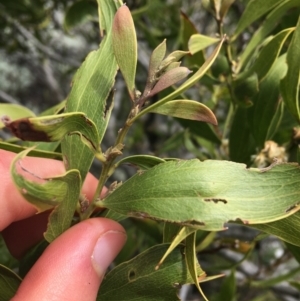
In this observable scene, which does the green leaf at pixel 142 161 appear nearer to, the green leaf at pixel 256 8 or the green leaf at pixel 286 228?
the green leaf at pixel 286 228

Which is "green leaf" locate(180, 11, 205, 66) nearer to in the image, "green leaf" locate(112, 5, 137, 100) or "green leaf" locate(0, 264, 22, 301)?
"green leaf" locate(112, 5, 137, 100)

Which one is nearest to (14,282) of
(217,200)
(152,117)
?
(217,200)

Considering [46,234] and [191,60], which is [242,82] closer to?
[191,60]

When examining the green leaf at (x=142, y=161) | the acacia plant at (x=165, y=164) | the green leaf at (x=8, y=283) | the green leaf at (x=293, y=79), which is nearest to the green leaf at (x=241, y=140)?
the acacia plant at (x=165, y=164)

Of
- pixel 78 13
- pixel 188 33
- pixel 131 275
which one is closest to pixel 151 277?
pixel 131 275

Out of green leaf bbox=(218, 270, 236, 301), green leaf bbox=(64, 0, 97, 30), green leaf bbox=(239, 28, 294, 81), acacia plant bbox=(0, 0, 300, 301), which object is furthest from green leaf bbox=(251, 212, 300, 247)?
green leaf bbox=(64, 0, 97, 30)

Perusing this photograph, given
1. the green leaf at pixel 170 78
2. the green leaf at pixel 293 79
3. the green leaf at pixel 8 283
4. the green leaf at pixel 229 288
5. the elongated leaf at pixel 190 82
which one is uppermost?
the elongated leaf at pixel 190 82
